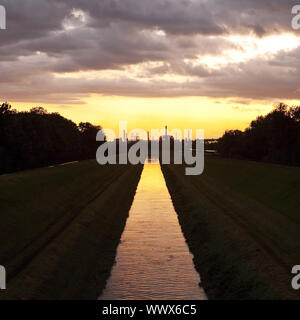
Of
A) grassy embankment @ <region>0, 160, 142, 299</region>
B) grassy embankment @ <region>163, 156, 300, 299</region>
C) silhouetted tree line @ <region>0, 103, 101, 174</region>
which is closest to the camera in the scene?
grassy embankment @ <region>163, 156, 300, 299</region>

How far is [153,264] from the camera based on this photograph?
71.7ft

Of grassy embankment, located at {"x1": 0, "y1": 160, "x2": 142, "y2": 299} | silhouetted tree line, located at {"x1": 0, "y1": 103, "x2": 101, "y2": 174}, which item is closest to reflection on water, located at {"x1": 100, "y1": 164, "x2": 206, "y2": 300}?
grassy embankment, located at {"x1": 0, "y1": 160, "x2": 142, "y2": 299}

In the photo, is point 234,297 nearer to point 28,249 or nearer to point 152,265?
point 152,265

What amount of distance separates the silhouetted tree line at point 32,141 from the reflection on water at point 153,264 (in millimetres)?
51019

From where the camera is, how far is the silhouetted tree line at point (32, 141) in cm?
8891

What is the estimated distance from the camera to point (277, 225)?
27.2 metres

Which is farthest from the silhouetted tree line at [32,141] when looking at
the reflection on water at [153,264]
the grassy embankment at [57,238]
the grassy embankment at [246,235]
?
the reflection on water at [153,264]

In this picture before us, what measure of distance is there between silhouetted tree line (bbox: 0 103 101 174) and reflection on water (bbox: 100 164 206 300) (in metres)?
51.0

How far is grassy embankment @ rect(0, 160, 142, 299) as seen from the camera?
17.8 metres

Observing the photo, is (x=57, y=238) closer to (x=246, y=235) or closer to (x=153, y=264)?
(x=153, y=264)

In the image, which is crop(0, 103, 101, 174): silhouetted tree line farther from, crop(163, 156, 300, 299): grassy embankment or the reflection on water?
the reflection on water

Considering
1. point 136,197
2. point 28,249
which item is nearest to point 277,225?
point 28,249

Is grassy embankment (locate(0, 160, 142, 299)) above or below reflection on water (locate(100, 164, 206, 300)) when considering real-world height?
above

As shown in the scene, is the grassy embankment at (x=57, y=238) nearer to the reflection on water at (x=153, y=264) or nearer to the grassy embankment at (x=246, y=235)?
the reflection on water at (x=153, y=264)
